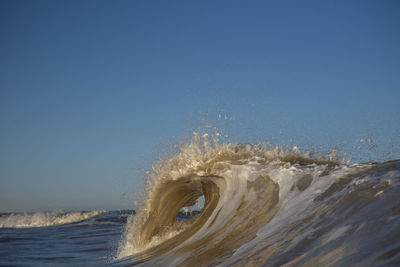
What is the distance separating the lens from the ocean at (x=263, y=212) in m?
1.80

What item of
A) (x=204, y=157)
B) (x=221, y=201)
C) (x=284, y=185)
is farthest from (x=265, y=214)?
(x=204, y=157)

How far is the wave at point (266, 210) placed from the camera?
1.82 m

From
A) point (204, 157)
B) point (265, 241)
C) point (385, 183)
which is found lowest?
point (265, 241)

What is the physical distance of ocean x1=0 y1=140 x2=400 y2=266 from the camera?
5.92 ft

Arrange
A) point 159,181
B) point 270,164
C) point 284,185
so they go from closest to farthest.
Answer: point 284,185
point 270,164
point 159,181

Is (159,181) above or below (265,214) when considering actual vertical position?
above

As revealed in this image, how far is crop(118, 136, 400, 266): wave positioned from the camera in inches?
71.5

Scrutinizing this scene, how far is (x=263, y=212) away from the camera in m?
3.27

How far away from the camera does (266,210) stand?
327 centimetres

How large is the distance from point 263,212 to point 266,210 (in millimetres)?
33

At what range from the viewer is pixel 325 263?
5.25ft

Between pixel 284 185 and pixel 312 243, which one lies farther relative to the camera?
pixel 284 185

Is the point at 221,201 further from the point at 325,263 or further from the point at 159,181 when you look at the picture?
the point at 325,263

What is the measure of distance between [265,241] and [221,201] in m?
2.21
